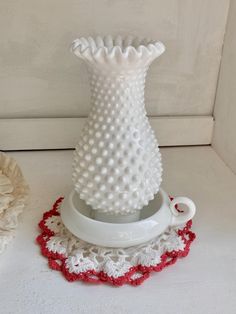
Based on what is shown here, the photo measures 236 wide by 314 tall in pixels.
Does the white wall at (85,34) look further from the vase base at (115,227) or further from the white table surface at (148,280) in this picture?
the vase base at (115,227)

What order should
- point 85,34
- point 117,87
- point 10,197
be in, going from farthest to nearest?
point 85,34, point 10,197, point 117,87

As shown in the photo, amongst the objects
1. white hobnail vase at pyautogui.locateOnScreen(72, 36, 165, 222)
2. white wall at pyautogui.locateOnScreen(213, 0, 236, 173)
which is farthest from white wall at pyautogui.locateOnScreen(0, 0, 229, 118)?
white hobnail vase at pyautogui.locateOnScreen(72, 36, 165, 222)

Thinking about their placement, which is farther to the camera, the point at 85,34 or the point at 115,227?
the point at 85,34

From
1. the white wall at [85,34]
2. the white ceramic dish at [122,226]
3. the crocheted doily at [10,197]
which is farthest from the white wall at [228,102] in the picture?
the crocheted doily at [10,197]

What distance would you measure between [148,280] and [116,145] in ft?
0.51

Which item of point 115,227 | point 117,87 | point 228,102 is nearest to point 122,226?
point 115,227

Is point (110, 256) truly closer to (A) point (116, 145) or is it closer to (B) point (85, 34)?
(A) point (116, 145)

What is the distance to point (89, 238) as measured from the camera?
1.55ft

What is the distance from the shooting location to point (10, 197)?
1.91 ft

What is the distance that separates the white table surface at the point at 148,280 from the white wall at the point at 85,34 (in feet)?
0.68

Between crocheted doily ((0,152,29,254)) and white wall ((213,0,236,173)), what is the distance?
37cm

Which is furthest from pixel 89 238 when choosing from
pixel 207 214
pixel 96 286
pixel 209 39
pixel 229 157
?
pixel 209 39

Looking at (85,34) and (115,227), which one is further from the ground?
(85,34)

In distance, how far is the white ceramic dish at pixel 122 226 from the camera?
0.47 m
